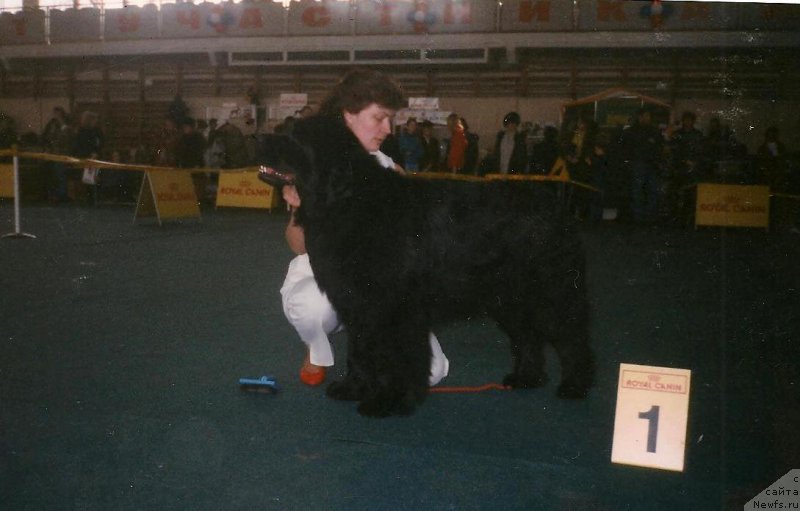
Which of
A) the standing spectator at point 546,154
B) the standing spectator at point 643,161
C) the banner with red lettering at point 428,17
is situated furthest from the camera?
the banner with red lettering at point 428,17

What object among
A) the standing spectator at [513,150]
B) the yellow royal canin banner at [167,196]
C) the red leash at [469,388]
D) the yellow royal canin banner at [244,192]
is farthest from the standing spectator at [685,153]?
the red leash at [469,388]

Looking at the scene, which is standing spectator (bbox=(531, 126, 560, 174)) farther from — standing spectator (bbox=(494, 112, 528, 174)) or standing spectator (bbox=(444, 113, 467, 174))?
standing spectator (bbox=(444, 113, 467, 174))

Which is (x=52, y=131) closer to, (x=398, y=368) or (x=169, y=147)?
(x=169, y=147)

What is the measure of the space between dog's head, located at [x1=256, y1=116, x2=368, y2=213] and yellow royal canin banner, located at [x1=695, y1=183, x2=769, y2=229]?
992 centimetres

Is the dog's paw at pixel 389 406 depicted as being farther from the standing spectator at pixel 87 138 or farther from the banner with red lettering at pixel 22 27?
the banner with red lettering at pixel 22 27

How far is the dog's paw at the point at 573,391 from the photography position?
3.04 m

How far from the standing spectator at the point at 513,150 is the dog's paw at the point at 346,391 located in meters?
9.20

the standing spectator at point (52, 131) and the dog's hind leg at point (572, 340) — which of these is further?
the standing spectator at point (52, 131)

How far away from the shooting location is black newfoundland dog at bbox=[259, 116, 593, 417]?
2.63m

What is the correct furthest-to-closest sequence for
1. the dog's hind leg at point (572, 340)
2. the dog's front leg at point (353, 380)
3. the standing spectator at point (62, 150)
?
the standing spectator at point (62, 150) → the dog's hind leg at point (572, 340) → the dog's front leg at point (353, 380)

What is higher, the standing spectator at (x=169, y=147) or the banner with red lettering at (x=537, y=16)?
the banner with red lettering at (x=537, y=16)

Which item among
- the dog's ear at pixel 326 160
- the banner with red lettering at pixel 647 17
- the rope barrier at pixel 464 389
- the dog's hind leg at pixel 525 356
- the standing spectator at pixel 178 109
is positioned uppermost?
the banner with red lettering at pixel 647 17

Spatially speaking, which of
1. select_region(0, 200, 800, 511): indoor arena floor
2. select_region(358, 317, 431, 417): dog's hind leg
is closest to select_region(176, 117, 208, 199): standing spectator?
select_region(0, 200, 800, 511): indoor arena floor

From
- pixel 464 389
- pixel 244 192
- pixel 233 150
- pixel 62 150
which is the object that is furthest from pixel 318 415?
pixel 62 150
